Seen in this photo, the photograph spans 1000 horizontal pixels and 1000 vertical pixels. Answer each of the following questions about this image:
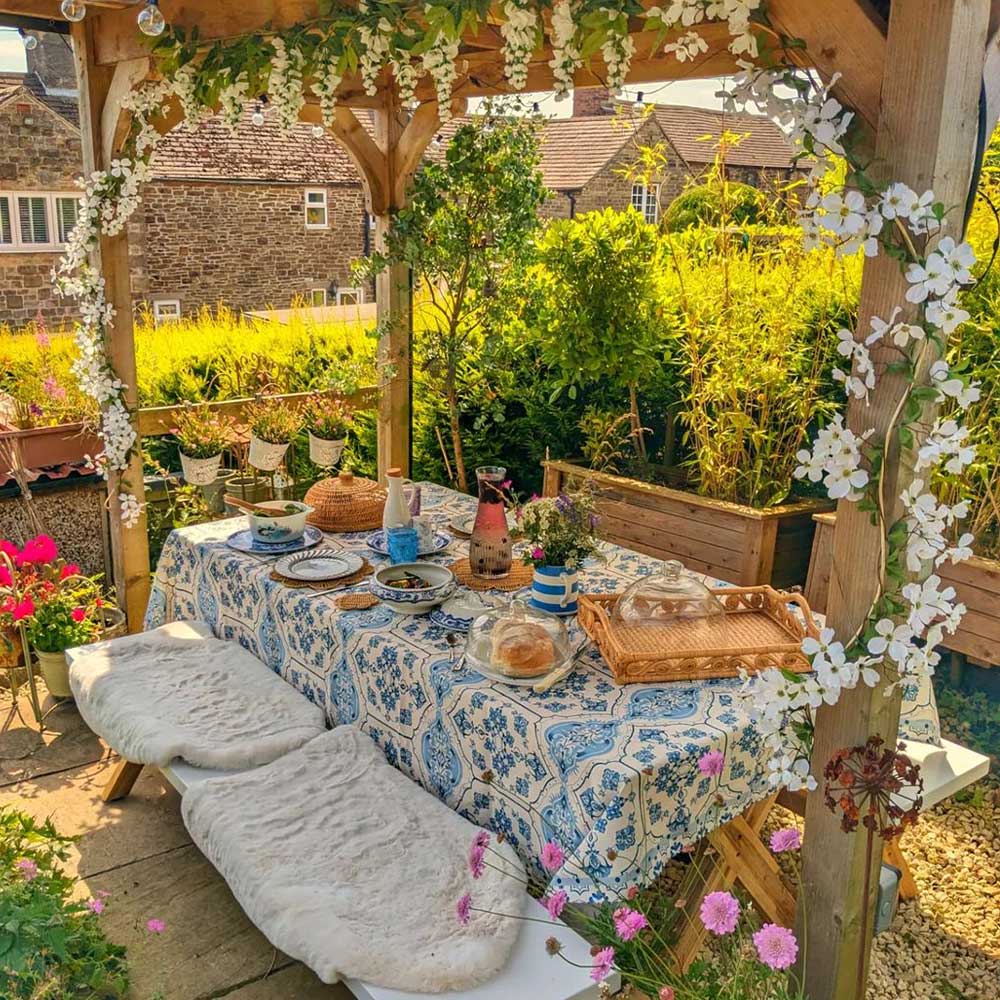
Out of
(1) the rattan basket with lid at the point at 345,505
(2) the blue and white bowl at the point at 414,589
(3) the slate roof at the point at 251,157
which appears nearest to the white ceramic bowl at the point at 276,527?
(1) the rattan basket with lid at the point at 345,505

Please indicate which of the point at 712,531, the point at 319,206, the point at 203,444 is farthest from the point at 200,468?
the point at 319,206

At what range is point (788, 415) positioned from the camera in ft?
14.8

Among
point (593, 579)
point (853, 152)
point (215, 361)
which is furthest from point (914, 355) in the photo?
point (215, 361)

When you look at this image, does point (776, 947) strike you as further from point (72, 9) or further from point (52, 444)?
point (52, 444)

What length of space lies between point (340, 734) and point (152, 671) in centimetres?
75

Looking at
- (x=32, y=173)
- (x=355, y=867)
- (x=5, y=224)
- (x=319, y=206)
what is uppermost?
(x=32, y=173)

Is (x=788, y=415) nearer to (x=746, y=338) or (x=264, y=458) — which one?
(x=746, y=338)

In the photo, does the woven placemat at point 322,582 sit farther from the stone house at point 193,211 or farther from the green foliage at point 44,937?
the stone house at point 193,211

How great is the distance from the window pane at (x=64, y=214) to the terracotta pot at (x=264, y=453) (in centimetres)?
1020

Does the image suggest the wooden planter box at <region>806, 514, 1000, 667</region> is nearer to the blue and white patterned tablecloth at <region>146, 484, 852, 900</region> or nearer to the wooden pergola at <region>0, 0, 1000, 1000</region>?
the blue and white patterned tablecloth at <region>146, 484, 852, 900</region>

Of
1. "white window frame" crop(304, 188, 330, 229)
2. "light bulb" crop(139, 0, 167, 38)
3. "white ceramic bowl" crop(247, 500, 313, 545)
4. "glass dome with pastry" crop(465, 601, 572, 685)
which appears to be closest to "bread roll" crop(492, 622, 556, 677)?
"glass dome with pastry" crop(465, 601, 572, 685)

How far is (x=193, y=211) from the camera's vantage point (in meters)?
13.3

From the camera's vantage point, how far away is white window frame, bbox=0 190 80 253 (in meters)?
12.7

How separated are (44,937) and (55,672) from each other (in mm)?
2112
